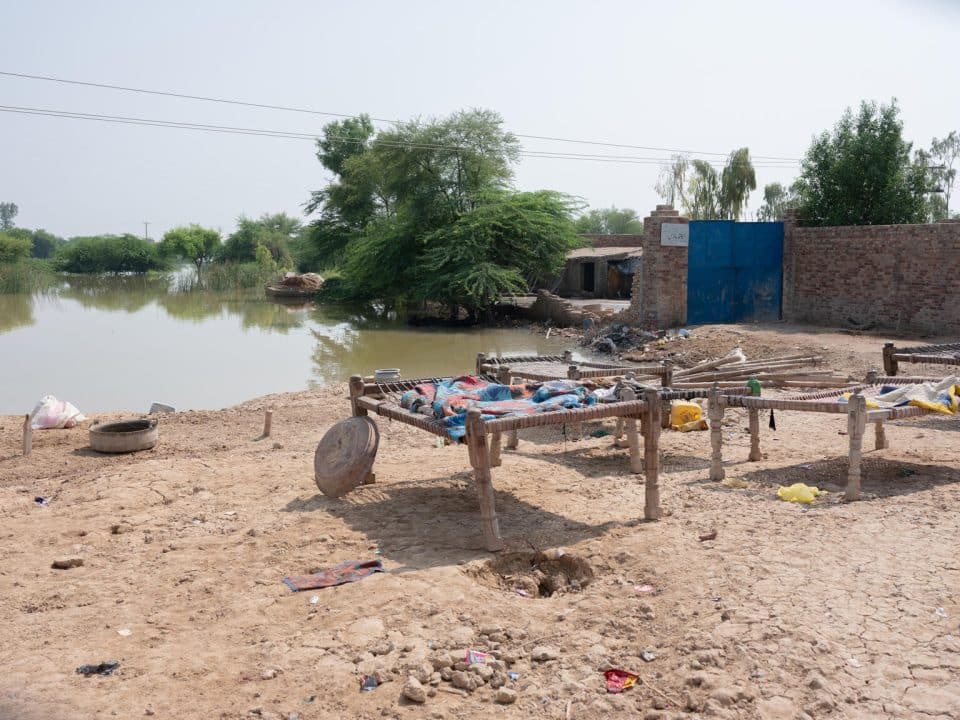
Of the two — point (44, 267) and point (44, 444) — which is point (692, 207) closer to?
point (44, 444)

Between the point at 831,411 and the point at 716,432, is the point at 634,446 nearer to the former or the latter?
the point at 716,432

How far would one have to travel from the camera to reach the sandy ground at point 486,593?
3383mm

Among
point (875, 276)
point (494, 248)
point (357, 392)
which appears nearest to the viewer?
point (357, 392)

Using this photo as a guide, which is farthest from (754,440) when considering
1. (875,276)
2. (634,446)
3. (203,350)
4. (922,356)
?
(203,350)

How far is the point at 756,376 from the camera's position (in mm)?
9703

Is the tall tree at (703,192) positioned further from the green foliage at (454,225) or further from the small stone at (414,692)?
the small stone at (414,692)

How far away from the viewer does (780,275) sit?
19125 millimetres

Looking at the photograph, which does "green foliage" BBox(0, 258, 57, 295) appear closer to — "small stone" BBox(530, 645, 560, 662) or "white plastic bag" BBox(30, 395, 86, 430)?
"white plastic bag" BBox(30, 395, 86, 430)

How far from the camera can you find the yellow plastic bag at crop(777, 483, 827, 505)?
225 inches

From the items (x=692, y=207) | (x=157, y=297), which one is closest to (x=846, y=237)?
(x=692, y=207)

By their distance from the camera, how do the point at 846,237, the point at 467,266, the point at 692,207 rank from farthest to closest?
the point at 692,207 → the point at 467,266 → the point at 846,237

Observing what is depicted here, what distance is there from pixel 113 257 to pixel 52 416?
64135 millimetres

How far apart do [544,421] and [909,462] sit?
10.4 feet

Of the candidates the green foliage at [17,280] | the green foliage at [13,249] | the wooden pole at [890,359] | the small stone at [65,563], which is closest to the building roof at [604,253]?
the wooden pole at [890,359]
